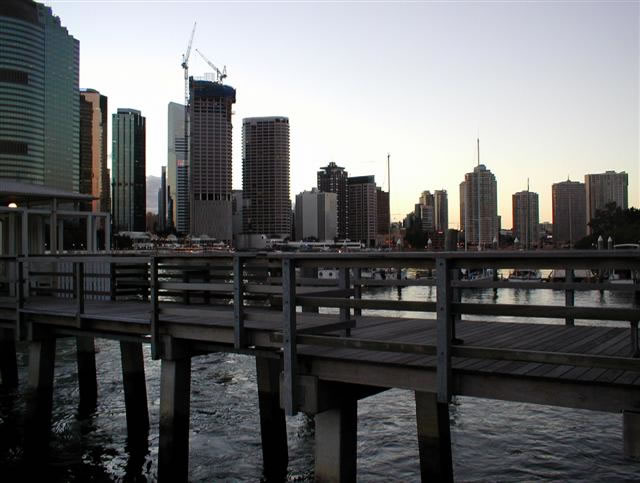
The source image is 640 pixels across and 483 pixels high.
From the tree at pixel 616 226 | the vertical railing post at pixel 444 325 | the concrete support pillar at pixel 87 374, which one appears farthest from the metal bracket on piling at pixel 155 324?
the tree at pixel 616 226

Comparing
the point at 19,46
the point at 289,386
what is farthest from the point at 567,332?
the point at 19,46

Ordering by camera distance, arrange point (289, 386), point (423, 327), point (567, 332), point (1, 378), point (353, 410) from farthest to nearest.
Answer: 1. point (1, 378)
2. point (423, 327)
3. point (567, 332)
4. point (353, 410)
5. point (289, 386)

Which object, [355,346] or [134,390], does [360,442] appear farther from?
[355,346]

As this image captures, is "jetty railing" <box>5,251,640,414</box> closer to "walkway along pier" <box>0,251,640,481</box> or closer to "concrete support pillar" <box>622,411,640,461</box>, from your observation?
"walkway along pier" <box>0,251,640,481</box>

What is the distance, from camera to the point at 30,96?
164 meters

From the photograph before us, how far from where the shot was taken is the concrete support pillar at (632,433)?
5082 millimetres

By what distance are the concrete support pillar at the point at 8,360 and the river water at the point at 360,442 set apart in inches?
16.2

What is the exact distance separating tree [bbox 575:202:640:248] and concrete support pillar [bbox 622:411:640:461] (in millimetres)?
94946

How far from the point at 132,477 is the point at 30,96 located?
17443 centimetres

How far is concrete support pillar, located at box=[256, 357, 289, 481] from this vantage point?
456 inches

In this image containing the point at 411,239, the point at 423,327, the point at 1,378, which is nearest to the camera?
the point at 423,327

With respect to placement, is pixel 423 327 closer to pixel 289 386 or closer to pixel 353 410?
pixel 353 410

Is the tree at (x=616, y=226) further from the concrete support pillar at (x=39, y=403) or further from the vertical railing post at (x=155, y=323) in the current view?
the vertical railing post at (x=155, y=323)

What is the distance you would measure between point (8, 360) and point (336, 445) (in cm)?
1420
